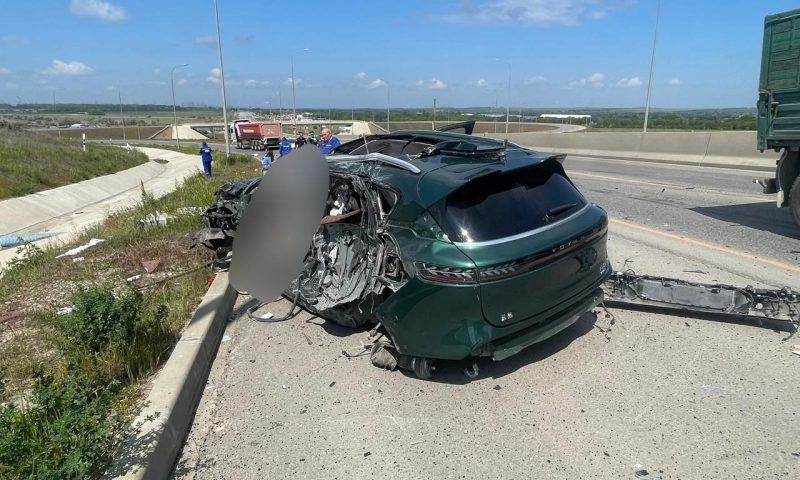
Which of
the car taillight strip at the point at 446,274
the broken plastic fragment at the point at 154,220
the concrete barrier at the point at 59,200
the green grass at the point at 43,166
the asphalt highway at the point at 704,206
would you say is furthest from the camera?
the green grass at the point at 43,166

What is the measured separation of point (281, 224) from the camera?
4.65 meters

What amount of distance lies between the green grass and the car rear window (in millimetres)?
19357

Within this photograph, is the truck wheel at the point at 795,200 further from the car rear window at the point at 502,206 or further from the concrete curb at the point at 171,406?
the concrete curb at the point at 171,406

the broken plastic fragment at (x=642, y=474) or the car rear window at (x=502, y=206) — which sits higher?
the car rear window at (x=502, y=206)

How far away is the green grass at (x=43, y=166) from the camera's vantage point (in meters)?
18.9

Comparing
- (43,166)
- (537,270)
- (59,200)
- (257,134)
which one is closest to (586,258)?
(537,270)

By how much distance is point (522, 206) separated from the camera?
3732 millimetres

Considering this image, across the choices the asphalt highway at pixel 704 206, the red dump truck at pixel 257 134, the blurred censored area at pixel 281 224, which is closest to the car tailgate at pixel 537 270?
the blurred censored area at pixel 281 224

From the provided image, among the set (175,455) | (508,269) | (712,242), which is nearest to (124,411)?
(175,455)

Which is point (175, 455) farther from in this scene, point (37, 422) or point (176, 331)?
point (176, 331)

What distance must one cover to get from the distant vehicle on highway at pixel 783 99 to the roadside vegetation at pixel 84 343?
808 cm

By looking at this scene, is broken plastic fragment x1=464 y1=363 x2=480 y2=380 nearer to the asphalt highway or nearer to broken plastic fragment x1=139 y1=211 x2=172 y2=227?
the asphalt highway

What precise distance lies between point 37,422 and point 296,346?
198 cm

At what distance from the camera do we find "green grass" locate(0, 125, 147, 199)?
18938 millimetres
